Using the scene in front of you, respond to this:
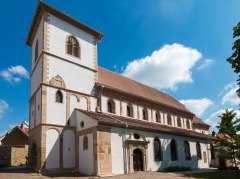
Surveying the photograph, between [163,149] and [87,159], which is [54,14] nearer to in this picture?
[87,159]

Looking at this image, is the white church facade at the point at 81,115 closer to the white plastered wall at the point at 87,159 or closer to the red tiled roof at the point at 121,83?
the white plastered wall at the point at 87,159

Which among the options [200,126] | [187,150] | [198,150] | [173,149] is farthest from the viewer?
[200,126]

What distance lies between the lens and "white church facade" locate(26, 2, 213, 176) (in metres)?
19.1

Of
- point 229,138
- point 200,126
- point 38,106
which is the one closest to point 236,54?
point 229,138

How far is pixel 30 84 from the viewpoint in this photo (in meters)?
25.3

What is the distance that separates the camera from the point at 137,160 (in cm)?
2156

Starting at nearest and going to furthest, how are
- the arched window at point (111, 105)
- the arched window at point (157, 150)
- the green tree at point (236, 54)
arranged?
1. the green tree at point (236, 54)
2. the arched window at point (157, 150)
3. the arched window at point (111, 105)

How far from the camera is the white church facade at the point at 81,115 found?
1914cm

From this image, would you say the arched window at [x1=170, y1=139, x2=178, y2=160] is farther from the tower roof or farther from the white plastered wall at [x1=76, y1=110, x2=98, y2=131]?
the tower roof

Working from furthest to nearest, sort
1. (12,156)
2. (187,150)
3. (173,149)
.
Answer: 1. (12,156)
2. (187,150)
3. (173,149)

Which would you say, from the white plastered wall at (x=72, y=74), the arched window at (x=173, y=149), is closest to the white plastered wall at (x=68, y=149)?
the white plastered wall at (x=72, y=74)

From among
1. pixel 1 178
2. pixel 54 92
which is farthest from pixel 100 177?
pixel 54 92

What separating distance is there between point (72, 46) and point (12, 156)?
16.6m

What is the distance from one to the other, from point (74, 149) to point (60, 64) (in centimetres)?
752
